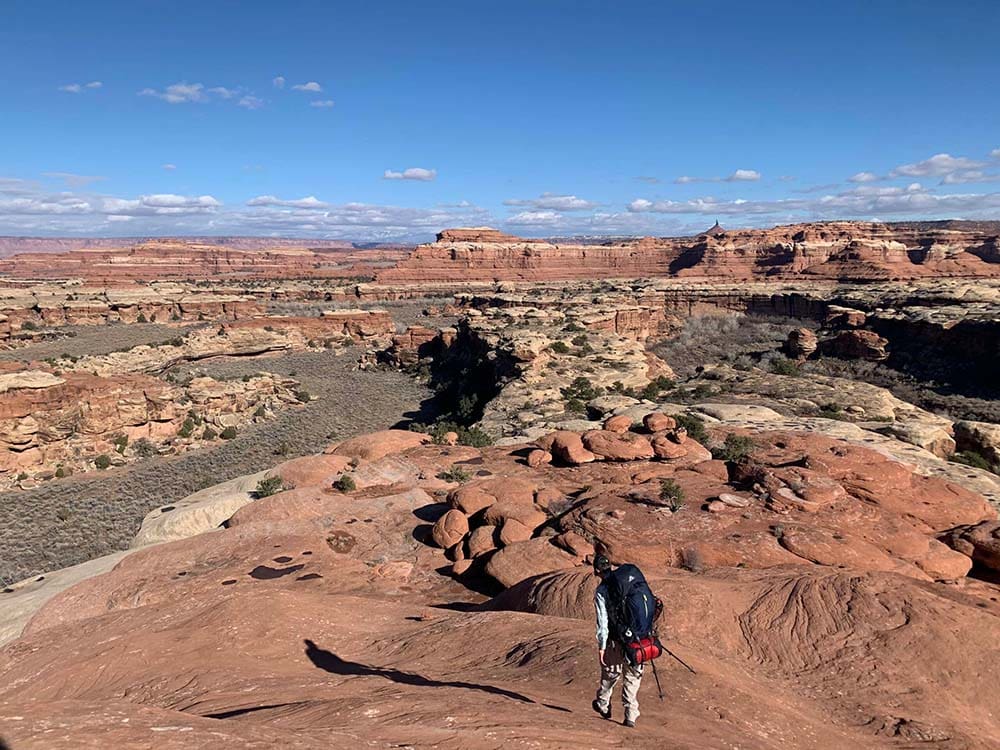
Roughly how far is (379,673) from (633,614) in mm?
3606

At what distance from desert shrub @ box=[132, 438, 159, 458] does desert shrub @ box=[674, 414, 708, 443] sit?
73.2 ft

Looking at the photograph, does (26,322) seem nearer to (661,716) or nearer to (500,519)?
(500,519)

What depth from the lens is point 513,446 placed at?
1895cm

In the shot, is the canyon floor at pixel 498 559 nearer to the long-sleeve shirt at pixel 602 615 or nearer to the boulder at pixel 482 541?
the boulder at pixel 482 541

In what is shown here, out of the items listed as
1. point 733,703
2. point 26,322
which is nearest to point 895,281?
point 733,703

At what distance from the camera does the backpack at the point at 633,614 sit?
509 centimetres

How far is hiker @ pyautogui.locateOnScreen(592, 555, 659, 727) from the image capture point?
5109 millimetres

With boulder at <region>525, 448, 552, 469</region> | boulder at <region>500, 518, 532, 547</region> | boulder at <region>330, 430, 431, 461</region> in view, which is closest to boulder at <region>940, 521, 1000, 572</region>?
boulder at <region>500, 518, 532, 547</region>

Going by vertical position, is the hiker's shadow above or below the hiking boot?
below

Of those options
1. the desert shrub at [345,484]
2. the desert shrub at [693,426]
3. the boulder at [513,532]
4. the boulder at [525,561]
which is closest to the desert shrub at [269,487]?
the desert shrub at [345,484]

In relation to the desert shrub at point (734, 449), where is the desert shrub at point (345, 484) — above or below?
below

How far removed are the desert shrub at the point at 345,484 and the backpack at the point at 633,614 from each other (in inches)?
447

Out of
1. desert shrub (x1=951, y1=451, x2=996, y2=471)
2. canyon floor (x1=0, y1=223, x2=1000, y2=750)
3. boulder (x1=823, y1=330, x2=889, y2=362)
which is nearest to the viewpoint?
canyon floor (x1=0, y1=223, x2=1000, y2=750)

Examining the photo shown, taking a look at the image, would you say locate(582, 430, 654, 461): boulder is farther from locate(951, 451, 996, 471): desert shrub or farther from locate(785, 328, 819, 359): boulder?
locate(785, 328, 819, 359): boulder
